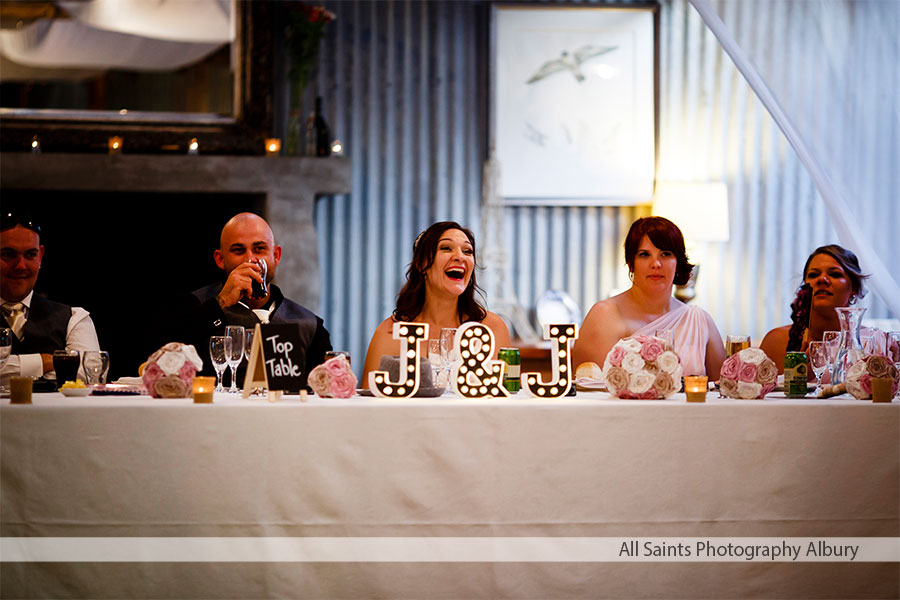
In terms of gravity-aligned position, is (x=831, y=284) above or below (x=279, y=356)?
above

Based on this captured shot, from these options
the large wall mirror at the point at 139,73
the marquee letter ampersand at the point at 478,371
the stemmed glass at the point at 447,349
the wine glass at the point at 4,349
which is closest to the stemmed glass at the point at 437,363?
the stemmed glass at the point at 447,349

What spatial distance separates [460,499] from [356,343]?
3.05 metres

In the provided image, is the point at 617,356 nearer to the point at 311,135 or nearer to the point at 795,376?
the point at 795,376

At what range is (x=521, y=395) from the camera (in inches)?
83.6

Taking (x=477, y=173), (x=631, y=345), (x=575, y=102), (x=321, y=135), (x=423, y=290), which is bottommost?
(x=631, y=345)

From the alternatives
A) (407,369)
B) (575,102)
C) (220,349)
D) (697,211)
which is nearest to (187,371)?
(220,349)

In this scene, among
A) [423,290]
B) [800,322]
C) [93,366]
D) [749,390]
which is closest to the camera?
[749,390]

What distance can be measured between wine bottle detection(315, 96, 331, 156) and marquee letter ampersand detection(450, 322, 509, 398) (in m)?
2.74

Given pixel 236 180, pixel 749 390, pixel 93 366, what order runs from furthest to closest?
pixel 236 180 < pixel 93 366 < pixel 749 390

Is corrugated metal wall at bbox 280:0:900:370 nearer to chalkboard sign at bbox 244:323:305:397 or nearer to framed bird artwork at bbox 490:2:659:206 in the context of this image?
framed bird artwork at bbox 490:2:659:206

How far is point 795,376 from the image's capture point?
2.09 meters

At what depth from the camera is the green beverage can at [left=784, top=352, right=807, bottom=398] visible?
6.86 ft

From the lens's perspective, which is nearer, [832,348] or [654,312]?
[832,348]

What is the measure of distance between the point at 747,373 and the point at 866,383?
254 millimetres
